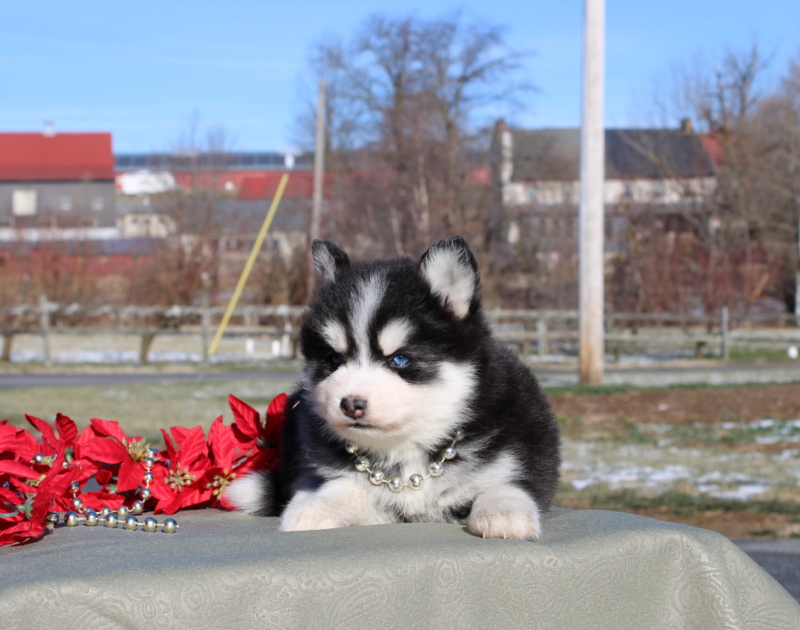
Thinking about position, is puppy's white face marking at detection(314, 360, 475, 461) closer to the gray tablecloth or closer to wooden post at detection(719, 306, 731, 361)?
the gray tablecloth

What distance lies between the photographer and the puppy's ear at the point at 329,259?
248 centimetres

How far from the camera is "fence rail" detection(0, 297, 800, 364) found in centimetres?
2245

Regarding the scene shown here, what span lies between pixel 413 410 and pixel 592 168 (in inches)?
432

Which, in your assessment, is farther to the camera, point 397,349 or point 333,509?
point 333,509

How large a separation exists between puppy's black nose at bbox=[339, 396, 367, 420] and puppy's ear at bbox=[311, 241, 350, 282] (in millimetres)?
492

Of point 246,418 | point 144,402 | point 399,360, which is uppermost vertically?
point 399,360

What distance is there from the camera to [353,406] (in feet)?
6.94

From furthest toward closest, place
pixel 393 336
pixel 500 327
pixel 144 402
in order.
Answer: pixel 500 327, pixel 144 402, pixel 393 336

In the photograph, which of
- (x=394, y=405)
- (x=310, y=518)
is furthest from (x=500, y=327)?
(x=394, y=405)

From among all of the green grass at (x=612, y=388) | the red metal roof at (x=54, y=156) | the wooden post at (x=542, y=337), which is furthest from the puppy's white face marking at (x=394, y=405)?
the red metal roof at (x=54, y=156)

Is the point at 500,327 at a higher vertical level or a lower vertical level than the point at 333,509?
lower

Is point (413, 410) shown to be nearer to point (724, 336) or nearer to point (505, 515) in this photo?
point (505, 515)

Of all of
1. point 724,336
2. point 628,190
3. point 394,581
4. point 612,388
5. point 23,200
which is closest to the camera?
point 394,581

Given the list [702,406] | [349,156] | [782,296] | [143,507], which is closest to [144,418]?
[702,406]
